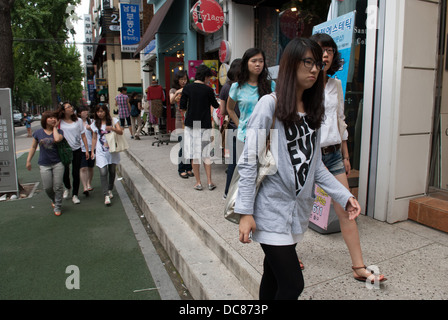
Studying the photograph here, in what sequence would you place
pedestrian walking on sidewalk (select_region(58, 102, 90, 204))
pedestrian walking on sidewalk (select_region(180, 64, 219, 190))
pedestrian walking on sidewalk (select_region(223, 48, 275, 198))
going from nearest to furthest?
1. pedestrian walking on sidewalk (select_region(223, 48, 275, 198))
2. pedestrian walking on sidewalk (select_region(180, 64, 219, 190))
3. pedestrian walking on sidewalk (select_region(58, 102, 90, 204))

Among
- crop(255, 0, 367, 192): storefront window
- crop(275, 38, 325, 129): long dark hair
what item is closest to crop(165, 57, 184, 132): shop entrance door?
crop(255, 0, 367, 192): storefront window

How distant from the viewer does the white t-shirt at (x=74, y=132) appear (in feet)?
19.6

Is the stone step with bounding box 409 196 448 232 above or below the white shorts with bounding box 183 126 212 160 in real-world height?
below

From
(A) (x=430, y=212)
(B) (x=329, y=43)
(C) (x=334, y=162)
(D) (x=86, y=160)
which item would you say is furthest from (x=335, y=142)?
(D) (x=86, y=160)

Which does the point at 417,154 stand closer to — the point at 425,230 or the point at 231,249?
the point at 425,230

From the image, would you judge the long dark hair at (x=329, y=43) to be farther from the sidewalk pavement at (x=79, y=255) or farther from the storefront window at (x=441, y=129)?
the sidewalk pavement at (x=79, y=255)

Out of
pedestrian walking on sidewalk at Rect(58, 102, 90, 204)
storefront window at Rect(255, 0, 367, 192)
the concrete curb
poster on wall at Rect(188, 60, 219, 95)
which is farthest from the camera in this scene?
poster on wall at Rect(188, 60, 219, 95)

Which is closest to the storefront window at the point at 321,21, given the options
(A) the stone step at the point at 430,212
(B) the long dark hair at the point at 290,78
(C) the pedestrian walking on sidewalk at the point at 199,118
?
(A) the stone step at the point at 430,212

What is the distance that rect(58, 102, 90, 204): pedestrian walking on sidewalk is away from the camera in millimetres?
5980

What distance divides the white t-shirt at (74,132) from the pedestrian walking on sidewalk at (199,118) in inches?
82.1

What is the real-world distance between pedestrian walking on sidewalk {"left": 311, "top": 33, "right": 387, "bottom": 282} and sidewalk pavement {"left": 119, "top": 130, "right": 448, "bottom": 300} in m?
0.20

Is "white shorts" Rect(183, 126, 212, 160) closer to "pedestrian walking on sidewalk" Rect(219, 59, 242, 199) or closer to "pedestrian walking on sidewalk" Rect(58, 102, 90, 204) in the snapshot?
"pedestrian walking on sidewalk" Rect(219, 59, 242, 199)

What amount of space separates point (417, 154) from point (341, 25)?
5.42 feet
